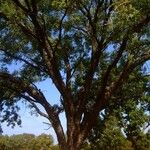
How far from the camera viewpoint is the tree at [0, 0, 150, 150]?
20.4 meters

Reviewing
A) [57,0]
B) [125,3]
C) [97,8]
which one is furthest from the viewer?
[97,8]

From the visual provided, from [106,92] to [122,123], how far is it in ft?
14.8

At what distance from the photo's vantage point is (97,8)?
21438 millimetres

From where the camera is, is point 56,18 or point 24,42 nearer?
point 56,18

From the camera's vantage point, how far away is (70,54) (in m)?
24.4

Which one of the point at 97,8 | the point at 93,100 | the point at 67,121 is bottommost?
the point at 67,121

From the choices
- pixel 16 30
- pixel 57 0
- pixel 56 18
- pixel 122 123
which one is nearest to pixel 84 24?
pixel 56 18

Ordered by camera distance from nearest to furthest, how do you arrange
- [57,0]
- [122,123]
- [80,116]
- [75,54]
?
[57,0], [80,116], [75,54], [122,123]

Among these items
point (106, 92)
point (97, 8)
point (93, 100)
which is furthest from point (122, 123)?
point (97, 8)

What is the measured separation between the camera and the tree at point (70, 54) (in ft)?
→ 66.9

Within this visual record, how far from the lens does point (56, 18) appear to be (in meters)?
21.9

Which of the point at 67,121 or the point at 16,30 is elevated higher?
the point at 16,30

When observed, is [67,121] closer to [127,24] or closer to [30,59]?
[30,59]

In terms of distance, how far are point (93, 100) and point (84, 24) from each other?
416 cm
